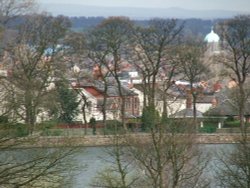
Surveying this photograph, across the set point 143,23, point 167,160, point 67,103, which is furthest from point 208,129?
point 143,23

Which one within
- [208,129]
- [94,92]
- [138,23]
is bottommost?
[208,129]

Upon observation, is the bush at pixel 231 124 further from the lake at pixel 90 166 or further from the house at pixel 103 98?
the lake at pixel 90 166

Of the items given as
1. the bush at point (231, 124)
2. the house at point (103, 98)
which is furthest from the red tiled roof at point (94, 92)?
the bush at point (231, 124)

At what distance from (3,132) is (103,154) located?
1112cm

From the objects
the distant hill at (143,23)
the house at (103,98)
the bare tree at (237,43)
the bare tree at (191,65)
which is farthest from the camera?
the distant hill at (143,23)

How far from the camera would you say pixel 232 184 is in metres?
8.93

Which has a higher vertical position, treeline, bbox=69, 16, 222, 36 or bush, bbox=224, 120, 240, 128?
treeline, bbox=69, 16, 222, 36

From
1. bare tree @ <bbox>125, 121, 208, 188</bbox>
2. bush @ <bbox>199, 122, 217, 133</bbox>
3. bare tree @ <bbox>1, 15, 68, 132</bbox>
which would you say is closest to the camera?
bare tree @ <bbox>125, 121, 208, 188</bbox>

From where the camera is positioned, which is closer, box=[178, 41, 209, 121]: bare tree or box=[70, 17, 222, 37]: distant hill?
box=[178, 41, 209, 121]: bare tree

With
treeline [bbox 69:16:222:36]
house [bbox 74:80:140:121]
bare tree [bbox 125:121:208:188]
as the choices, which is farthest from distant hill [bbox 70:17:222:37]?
bare tree [bbox 125:121:208:188]

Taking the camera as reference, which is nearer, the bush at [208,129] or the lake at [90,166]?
the lake at [90,166]

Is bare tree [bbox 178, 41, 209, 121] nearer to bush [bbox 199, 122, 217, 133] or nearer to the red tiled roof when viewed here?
bush [bbox 199, 122, 217, 133]

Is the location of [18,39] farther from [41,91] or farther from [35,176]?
[35,176]

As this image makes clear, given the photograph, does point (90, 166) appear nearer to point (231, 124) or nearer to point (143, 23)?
point (231, 124)
